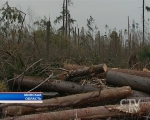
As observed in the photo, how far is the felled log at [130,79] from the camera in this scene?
510cm

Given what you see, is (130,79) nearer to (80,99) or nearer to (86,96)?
(86,96)

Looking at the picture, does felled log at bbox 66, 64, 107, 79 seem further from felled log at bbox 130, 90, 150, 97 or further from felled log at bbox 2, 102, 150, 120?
felled log at bbox 2, 102, 150, 120

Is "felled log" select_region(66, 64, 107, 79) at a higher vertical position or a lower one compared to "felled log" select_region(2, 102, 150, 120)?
higher

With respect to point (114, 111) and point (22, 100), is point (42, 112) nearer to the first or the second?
point (114, 111)

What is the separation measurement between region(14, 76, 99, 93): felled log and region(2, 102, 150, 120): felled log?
3.35 feet

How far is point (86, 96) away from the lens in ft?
14.5

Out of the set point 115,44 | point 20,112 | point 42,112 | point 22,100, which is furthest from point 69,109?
point 115,44

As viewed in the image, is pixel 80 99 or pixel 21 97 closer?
pixel 21 97

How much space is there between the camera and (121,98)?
466 centimetres

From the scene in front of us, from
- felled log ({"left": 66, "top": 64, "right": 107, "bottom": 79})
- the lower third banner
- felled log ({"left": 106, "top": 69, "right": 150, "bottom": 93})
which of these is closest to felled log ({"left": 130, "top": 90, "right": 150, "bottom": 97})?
felled log ({"left": 106, "top": 69, "right": 150, "bottom": 93})

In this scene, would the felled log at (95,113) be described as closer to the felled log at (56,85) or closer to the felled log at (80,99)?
the felled log at (80,99)

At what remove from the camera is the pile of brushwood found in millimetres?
4031

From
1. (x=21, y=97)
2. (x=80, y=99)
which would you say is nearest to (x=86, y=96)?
(x=80, y=99)

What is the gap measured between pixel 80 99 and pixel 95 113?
0.39m
